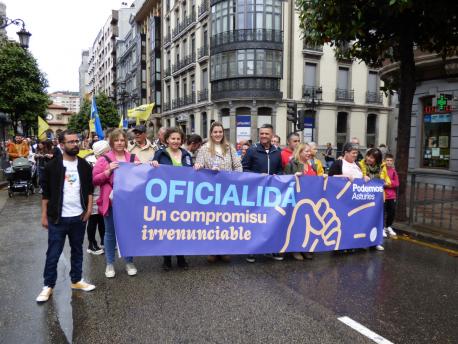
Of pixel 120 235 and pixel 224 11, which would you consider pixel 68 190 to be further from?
pixel 224 11

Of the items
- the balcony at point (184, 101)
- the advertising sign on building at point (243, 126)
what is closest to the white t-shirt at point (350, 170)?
the advertising sign on building at point (243, 126)

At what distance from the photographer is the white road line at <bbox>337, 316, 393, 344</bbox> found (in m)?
3.35

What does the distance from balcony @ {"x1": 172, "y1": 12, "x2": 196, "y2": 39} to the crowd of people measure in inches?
1344

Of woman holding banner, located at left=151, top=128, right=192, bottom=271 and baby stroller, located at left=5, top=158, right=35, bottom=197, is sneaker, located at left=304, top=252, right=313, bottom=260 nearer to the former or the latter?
woman holding banner, located at left=151, top=128, right=192, bottom=271

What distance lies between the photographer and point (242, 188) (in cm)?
539

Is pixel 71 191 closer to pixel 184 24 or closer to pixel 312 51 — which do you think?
pixel 312 51

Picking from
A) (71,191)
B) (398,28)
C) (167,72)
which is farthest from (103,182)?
(167,72)

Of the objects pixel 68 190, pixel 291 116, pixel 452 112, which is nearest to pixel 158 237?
pixel 68 190

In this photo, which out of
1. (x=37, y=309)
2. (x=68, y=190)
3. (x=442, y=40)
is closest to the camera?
(x=37, y=309)

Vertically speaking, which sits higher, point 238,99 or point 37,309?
point 238,99

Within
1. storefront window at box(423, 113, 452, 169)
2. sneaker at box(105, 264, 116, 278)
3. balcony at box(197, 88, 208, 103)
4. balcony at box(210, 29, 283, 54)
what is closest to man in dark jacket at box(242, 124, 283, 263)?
sneaker at box(105, 264, 116, 278)

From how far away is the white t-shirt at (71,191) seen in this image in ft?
13.8

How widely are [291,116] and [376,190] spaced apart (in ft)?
42.5

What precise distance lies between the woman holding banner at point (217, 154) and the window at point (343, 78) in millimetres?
31971
